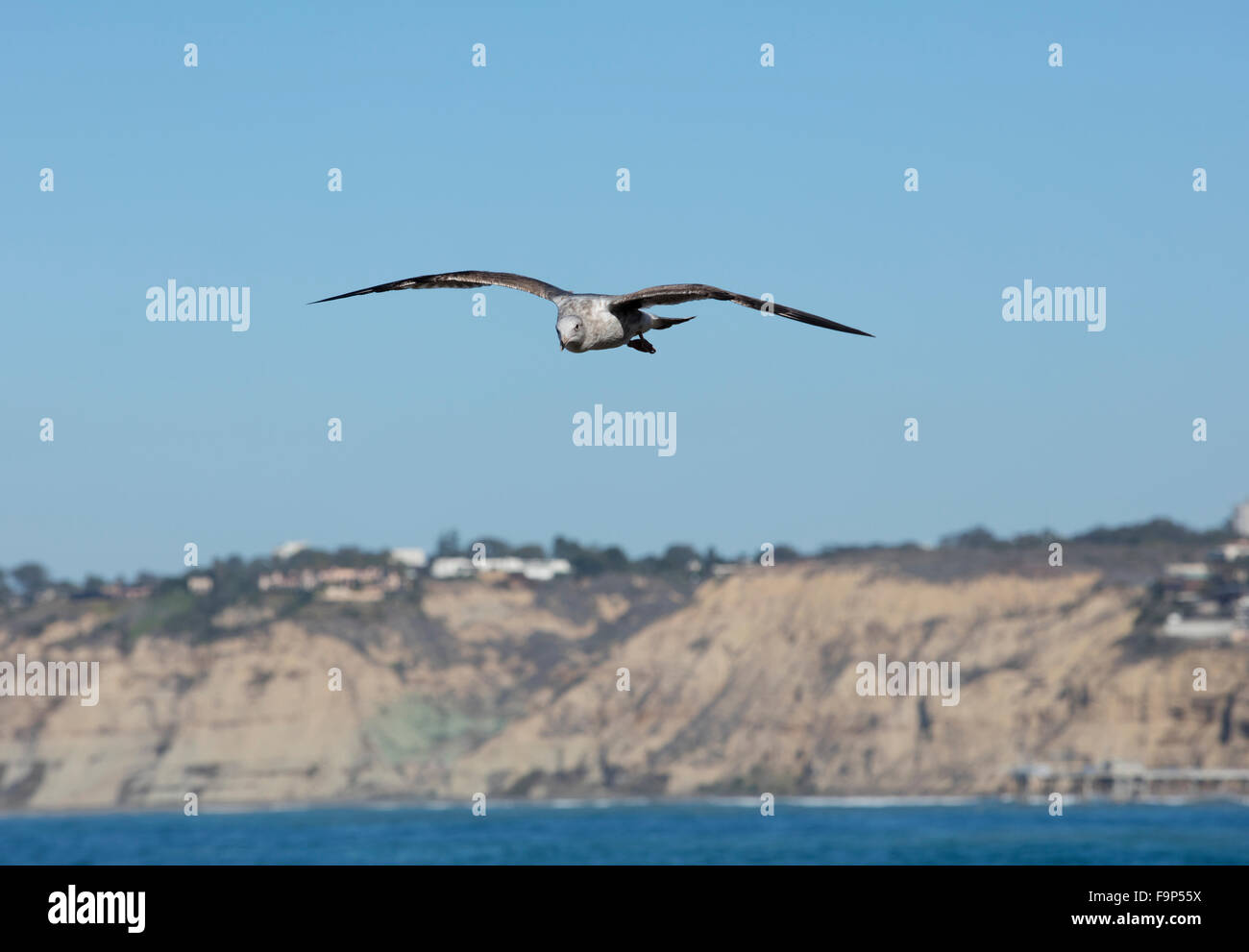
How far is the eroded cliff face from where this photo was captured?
163m

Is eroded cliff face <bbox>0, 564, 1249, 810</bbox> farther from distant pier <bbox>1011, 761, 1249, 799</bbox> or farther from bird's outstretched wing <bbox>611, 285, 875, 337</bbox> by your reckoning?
bird's outstretched wing <bbox>611, 285, 875, 337</bbox>

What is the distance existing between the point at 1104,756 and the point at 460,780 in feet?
203

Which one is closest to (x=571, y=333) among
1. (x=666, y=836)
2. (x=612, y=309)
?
(x=612, y=309)

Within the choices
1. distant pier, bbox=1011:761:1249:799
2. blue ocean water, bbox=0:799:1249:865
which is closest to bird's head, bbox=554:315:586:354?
blue ocean water, bbox=0:799:1249:865

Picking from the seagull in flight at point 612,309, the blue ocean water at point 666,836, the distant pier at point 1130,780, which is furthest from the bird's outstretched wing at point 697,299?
the distant pier at point 1130,780

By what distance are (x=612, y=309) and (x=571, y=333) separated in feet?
2.00

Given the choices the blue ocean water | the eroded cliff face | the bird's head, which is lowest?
the blue ocean water

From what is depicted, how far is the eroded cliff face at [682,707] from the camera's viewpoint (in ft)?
534

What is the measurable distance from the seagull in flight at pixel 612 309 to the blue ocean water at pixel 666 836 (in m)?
85.1

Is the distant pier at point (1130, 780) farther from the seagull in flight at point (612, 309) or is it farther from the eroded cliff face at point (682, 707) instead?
the seagull in flight at point (612, 309)

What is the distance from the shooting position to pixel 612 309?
21.0 metres

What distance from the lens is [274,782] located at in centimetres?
19238

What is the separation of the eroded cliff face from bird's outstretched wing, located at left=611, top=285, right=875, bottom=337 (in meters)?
144
